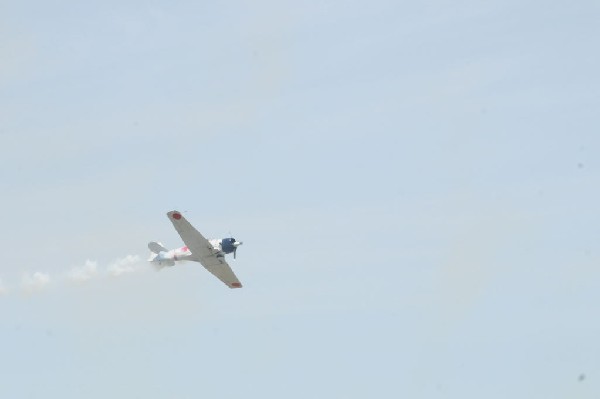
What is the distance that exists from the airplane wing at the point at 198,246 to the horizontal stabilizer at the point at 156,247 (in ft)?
21.0

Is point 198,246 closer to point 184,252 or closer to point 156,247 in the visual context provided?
point 184,252

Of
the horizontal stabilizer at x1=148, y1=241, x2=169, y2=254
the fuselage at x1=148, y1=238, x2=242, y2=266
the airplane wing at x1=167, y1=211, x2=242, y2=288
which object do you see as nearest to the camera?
the airplane wing at x1=167, y1=211, x2=242, y2=288

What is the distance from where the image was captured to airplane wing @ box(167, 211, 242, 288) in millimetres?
182875

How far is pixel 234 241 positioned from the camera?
187 meters

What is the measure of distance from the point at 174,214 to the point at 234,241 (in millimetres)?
9526

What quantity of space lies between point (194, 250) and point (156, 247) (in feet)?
29.7

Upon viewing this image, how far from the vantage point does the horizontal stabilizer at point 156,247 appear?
7677 inches

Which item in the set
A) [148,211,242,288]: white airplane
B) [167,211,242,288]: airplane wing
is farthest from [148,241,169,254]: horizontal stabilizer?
[167,211,242,288]: airplane wing

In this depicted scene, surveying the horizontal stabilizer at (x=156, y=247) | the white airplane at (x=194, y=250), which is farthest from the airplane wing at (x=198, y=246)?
the horizontal stabilizer at (x=156, y=247)

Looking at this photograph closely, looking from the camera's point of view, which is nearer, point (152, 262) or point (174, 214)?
point (174, 214)

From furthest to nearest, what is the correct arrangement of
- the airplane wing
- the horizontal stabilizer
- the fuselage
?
the horizontal stabilizer, the fuselage, the airplane wing

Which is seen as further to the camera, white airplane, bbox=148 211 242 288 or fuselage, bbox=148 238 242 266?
fuselage, bbox=148 238 242 266

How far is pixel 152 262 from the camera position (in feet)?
638

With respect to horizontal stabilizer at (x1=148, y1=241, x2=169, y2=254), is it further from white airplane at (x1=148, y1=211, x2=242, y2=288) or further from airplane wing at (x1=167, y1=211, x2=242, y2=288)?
airplane wing at (x1=167, y1=211, x2=242, y2=288)
